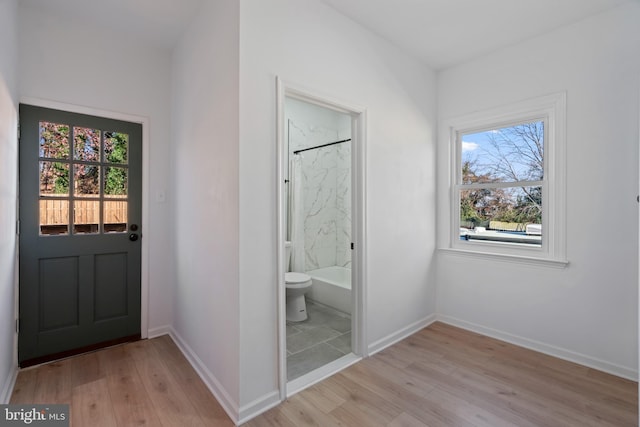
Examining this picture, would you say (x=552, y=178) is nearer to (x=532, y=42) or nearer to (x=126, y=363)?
(x=532, y=42)

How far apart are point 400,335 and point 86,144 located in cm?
325

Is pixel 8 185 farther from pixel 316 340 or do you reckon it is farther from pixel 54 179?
pixel 316 340

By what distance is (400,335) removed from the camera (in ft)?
9.35

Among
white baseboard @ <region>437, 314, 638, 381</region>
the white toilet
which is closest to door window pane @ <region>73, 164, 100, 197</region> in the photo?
the white toilet

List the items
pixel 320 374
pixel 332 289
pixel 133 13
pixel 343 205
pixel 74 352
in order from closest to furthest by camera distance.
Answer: pixel 320 374, pixel 133 13, pixel 74 352, pixel 332 289, pixel 343 205

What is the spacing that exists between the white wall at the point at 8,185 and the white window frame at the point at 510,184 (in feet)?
11.6

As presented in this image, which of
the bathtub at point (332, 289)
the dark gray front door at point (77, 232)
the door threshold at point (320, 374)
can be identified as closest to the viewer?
the door threshold at point (320, 374)

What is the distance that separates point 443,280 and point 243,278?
2356 mm

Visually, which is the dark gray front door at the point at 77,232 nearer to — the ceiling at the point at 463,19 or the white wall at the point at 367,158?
the white wall at the point at 367,158

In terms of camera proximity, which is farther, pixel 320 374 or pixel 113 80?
pixel 113 80

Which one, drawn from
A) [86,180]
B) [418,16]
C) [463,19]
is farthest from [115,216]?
[463,19]

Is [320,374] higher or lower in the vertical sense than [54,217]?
lower

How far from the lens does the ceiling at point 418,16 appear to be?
2.23 m

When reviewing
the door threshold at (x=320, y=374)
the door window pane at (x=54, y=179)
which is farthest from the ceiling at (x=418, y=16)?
the door threshold at (x=320, y=374)
